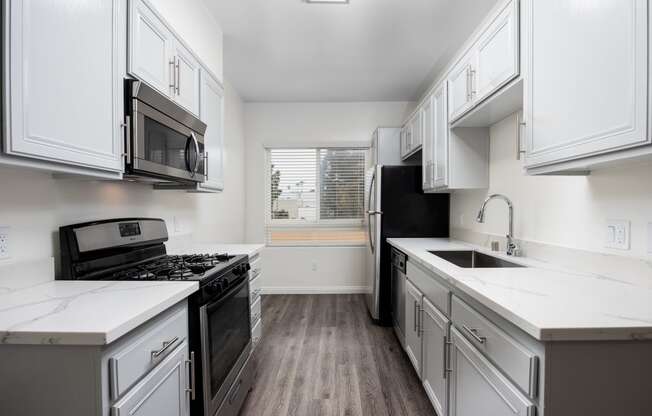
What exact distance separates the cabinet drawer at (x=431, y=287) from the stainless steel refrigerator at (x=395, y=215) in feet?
2.71

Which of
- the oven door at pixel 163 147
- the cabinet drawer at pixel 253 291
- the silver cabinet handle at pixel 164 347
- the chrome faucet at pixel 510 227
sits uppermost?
the oven door at pixel 163 147

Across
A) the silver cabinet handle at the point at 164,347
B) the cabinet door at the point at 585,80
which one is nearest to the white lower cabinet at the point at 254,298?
the silver cabinet handle at the point at 164,347

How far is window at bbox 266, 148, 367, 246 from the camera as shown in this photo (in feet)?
14.2

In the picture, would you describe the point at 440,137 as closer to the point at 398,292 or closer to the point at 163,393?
the point at 398,292

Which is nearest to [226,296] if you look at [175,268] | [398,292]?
[175,268]

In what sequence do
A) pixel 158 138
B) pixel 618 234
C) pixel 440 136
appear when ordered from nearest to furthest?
pixel 618 234
pixel 158 138
pixel 440 136

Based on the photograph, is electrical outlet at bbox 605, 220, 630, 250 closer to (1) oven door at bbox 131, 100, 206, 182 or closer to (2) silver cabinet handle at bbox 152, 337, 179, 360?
(2) silver cabinet handle at bbox 152, 337, 179, 360

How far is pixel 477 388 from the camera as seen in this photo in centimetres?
122

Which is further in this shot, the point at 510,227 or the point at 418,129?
the point at 418,129

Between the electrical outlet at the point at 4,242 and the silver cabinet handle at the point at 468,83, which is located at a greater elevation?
the silver cabinet handle at the point at 468,83

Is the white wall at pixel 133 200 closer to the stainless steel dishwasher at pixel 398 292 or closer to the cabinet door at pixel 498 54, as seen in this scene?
the stainless steel dishwasher at pixel 398 292

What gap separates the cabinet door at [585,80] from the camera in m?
0.93

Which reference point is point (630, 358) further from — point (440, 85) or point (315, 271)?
point (315, 271)

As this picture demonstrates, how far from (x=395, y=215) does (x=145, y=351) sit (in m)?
2.55
